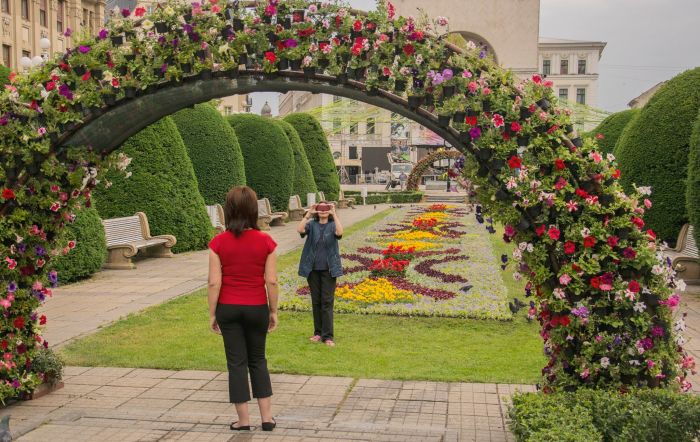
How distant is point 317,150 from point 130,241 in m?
16.3

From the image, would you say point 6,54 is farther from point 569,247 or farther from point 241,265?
point 569,247

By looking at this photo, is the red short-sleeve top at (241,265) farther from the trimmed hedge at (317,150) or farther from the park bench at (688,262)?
the trimmed hedge at (317,150)

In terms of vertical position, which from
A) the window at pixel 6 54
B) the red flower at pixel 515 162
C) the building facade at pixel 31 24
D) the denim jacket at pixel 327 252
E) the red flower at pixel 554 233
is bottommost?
the denim jacket at pixel 327 252

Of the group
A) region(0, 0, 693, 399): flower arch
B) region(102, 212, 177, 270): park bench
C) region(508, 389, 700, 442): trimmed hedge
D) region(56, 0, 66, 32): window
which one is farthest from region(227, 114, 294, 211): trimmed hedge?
region(56, 0, 66, 32): window

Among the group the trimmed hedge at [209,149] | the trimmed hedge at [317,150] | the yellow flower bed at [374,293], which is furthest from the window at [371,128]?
the yellow flower bed at [374,293]

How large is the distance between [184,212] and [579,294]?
465 inches

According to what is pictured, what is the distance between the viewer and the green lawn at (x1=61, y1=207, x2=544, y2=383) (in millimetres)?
6707

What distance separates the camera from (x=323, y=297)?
7.56m

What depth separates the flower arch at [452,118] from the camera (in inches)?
179

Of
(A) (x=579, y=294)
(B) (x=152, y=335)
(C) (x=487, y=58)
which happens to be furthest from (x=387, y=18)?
(B) (x=152, y=335)

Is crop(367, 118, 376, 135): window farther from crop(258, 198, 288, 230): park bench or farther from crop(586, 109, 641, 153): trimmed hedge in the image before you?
crop(586, 109, 641, 153): trimmed hedge

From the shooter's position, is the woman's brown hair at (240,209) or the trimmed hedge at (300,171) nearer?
the woman's brown hair at (240,209)

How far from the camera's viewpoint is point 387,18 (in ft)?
15.5

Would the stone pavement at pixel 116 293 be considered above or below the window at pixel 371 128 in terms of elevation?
below
